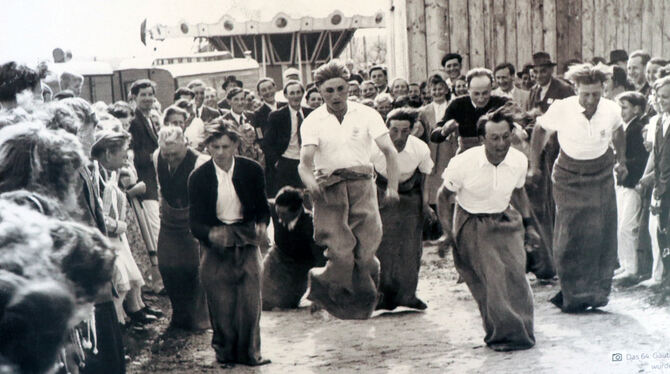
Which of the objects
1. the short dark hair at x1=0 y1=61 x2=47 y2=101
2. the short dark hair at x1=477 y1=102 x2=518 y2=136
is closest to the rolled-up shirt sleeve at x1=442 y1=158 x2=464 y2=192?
the short dark hair at x1=477 y1=102 x2=518 y2=136

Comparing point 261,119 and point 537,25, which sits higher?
point 537,25

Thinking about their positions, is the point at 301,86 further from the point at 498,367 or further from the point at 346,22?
the point at 498,367

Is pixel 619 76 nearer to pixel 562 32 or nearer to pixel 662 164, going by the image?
pixel 562 32

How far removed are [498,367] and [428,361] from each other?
33 cm

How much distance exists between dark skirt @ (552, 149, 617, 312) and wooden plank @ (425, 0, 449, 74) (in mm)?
981

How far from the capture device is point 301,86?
180 inches

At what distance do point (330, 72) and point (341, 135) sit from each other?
338 millimetres

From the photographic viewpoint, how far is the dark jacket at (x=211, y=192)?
13.8 feet

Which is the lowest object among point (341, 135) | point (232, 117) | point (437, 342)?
point (437, 342)

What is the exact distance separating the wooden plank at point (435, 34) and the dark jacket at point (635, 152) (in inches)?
45.5

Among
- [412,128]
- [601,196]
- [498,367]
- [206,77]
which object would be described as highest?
[206,77]

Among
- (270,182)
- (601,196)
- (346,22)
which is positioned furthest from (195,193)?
(601,196)

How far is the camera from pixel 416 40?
5293 millimetres

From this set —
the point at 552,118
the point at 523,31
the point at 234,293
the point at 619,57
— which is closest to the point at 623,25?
the point at 619,57
